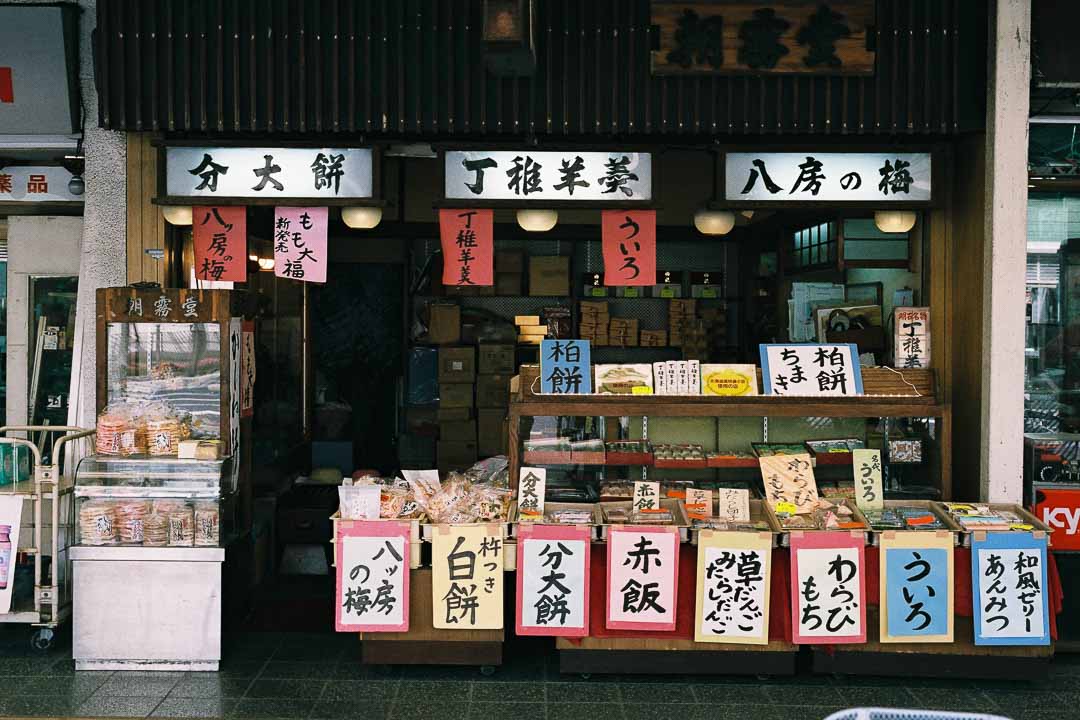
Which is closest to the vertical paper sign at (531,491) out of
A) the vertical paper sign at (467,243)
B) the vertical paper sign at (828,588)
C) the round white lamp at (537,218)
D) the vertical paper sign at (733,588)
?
the vertical paper sign at (733,588)

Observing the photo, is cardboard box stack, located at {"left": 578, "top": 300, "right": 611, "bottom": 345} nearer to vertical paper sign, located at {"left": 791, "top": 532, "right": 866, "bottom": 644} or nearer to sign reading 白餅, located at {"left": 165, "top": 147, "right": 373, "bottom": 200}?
sign reading 白餅, located at {"left": 165, "top": 147, "right": 373, "bottom": 200}

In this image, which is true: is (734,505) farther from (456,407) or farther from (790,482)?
(456,407)

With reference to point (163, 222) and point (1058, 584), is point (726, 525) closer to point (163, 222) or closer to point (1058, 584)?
point (1058, 584)

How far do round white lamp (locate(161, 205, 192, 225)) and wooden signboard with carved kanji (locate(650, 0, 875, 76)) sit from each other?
403cm

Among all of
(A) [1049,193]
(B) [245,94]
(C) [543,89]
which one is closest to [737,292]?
(A) [1049,193]

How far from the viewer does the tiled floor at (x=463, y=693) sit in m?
6.16

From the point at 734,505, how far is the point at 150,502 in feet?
14.4

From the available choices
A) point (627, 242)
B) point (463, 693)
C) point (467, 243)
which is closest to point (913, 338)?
point (627, 242)

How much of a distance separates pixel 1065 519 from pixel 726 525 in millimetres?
2845

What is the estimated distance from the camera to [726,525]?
268 inches

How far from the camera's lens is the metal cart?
7008mm

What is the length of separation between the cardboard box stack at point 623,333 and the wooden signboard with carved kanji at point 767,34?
5.38m

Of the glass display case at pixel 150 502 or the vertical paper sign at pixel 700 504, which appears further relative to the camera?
the vertical paper sign at pixel 700 504

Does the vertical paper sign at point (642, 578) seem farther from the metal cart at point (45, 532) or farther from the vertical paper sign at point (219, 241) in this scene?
the metal cart at point (45, 532)
